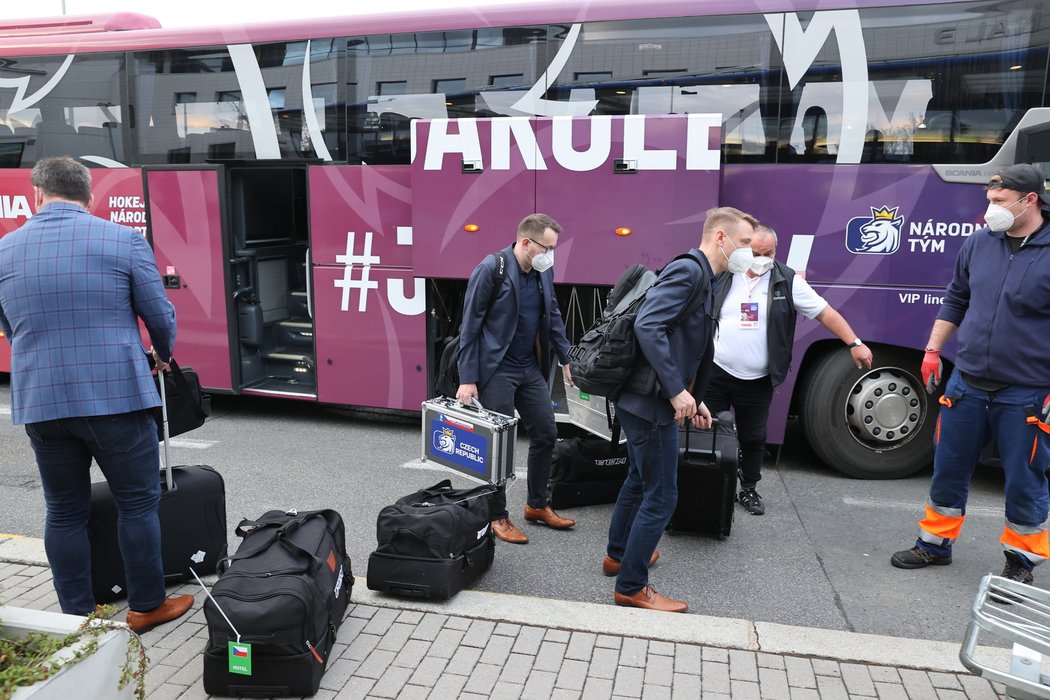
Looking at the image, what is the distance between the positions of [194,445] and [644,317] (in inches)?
186

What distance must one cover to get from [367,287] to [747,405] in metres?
3.49

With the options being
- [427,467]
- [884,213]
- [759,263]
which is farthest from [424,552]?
[884,213]

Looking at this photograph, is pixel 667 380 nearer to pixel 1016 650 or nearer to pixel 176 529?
pixel 1016 650

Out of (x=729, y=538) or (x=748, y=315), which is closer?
(x=729, y=538)

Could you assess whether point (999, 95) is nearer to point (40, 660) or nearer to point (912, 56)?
point (912, 56)

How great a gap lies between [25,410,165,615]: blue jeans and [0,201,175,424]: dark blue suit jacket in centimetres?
10

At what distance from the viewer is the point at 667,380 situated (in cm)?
349

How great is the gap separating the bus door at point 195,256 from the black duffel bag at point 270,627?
15.5 ft

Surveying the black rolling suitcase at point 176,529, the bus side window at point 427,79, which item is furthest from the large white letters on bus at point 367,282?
the black rolling suitcase at point 176,529

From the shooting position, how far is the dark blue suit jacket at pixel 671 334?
3.49 metres

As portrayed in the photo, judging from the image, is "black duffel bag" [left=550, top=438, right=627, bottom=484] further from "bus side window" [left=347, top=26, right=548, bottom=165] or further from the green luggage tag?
"bus side window" [left=347, top=26, right=548, bottom=165]

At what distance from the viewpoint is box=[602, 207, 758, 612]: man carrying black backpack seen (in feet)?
11.5

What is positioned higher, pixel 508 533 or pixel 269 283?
pixel 269 283

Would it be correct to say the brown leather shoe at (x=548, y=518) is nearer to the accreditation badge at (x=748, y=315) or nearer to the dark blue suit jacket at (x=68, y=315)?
the accreditation badge at (x=748, y=315)
